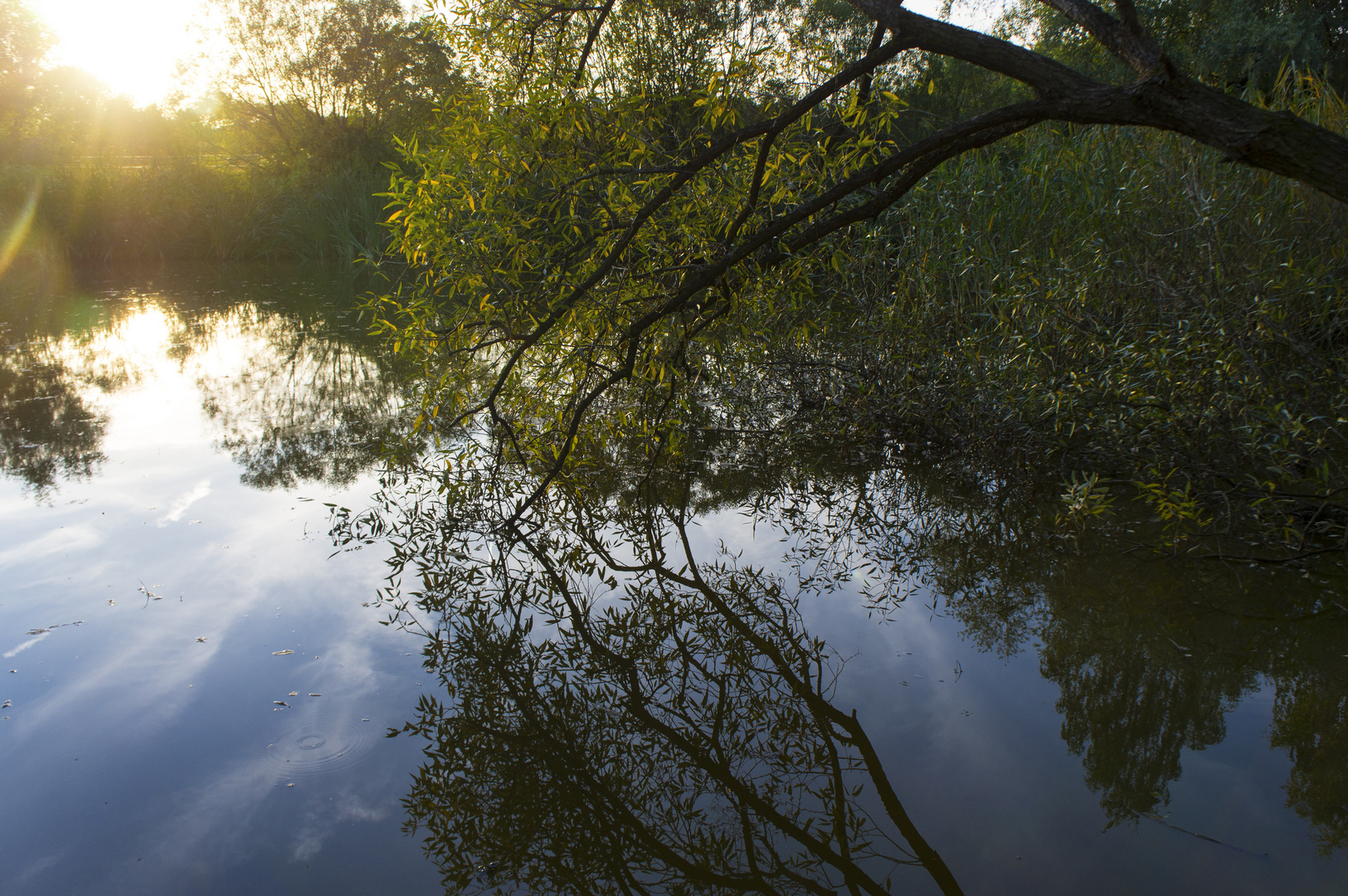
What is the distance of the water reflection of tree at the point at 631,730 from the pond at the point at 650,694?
1 centimetres

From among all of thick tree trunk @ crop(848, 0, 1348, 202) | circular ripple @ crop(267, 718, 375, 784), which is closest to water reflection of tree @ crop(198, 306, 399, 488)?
circular ripple @ crop(267, 718, 375, 784)

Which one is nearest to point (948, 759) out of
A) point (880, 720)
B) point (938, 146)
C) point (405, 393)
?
point (880, 720)

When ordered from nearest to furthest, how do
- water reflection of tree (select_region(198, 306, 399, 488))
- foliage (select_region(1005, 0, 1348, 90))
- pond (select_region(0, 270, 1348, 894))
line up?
pond (select_region(0, 270, 1348, 894)), water reflection of tree (select_region(198, 306, 399, 488)), foliage (select_region(1005, 0, 1348, 90))

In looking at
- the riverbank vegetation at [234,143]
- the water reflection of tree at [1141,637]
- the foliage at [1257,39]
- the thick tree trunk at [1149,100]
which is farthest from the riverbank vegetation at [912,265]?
the foliage at [1257,39]

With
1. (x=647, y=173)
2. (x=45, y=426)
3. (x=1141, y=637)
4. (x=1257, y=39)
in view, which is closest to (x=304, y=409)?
(x=45, y=426)

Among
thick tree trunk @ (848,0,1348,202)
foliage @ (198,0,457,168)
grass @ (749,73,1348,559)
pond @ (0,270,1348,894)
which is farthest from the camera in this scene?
foliage @ (198,0,457,168)

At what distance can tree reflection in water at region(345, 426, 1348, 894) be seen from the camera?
2381 mm

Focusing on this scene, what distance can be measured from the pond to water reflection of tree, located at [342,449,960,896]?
1cm

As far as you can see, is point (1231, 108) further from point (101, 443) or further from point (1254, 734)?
point (101, 443)

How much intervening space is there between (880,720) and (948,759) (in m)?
Result: 0.29

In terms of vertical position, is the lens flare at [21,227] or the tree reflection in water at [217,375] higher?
the lens flare at [21,227]

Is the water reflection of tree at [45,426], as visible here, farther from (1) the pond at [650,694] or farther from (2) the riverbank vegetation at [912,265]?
(2) the riverbank vegetation at [912,265]

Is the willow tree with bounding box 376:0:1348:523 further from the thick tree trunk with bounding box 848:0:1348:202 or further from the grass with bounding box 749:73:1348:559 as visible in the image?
the grass with bounding box 749:73:1348:559

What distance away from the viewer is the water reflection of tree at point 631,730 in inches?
90.8
